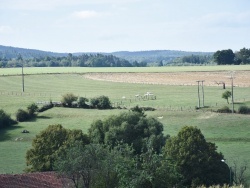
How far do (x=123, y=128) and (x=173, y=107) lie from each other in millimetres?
33793

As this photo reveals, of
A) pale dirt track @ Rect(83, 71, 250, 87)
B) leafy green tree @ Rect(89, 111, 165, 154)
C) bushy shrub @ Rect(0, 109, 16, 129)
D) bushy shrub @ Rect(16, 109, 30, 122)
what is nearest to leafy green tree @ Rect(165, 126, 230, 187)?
leafy green tree @ Rect(89, 111, 165, 154)

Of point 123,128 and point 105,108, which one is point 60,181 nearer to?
point 123,128

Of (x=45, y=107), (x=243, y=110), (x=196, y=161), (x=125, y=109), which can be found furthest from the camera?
(x=45, y=107)

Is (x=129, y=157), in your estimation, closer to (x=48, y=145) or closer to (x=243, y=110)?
(x=48, y=145)

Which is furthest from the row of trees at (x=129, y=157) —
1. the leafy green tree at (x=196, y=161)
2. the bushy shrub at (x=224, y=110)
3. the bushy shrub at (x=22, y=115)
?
the bushy shrub at (x=22, y=115)

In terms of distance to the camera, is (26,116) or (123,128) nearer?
(123,128)

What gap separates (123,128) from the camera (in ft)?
196

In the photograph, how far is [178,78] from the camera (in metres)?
150

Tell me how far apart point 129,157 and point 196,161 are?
853 centimetres

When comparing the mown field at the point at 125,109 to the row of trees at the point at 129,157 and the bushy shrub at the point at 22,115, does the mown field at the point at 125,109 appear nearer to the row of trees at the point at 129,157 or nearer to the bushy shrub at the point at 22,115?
the bushy shrub at the point at 22,115

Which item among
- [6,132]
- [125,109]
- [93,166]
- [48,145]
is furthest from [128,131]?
[125,109]

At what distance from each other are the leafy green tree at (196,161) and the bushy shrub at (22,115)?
43462 millimetres

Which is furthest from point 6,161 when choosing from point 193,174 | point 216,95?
point 216,95

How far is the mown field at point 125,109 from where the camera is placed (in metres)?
66.9
